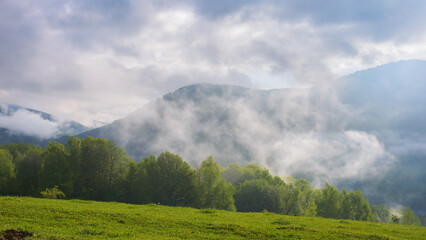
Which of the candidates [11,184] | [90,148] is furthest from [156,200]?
[11,184]

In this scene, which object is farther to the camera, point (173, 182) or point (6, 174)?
point (173, 182)

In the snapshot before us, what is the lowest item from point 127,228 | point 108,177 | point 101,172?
point 127,228

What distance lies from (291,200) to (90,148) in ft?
253

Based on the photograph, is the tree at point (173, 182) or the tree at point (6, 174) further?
the tree at point (173, 182)

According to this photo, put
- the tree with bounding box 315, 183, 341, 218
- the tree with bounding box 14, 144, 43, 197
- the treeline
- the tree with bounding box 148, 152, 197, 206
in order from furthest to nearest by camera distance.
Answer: the tree with bounding box 315, 183, 341, 218
the tree with bounding box 148, 152, 197, 206
the tree with bounding box 14, 144, 43, 197
the treeline

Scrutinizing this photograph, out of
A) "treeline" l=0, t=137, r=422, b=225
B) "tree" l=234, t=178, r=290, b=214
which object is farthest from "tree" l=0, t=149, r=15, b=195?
"tree" l=234, t=178, r=290, b=214

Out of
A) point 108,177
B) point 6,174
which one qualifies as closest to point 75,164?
point 108,177

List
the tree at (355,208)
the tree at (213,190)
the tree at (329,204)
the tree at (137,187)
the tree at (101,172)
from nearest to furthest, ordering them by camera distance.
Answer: the tree at (101,172), the tree at (137,187), the tree at (213,190), the tree at (329,204), the tree at (355,208)

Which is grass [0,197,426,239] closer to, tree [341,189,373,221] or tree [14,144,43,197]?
tree [14,144,43,197]

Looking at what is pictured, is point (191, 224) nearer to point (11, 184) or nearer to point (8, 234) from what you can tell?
point (8, 234)

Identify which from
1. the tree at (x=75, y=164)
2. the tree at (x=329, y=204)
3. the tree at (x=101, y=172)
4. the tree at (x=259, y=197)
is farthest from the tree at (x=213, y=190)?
the tree at (x=329, y=204)

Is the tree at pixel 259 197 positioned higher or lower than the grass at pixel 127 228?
lower

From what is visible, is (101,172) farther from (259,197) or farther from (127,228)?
(259,197)

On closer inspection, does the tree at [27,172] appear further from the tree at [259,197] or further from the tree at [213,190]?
the tree at [259,197]
